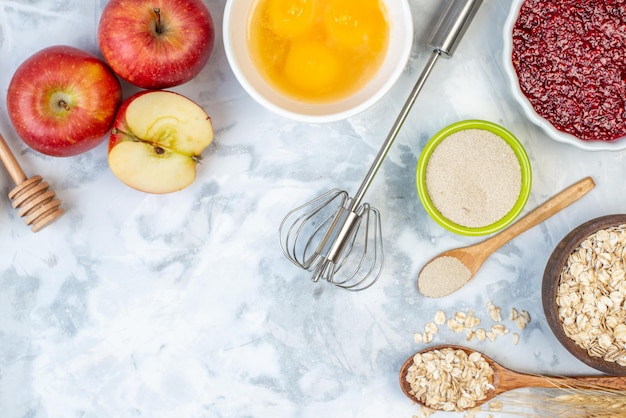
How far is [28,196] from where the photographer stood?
3.79 ft

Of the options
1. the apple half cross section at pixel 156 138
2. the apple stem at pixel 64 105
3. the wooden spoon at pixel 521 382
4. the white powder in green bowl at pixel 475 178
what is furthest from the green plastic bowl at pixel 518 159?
the apple stem at pixel 64 105

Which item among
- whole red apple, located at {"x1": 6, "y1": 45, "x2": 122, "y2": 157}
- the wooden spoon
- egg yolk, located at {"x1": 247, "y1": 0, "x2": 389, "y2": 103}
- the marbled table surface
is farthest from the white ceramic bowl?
the wooden spoon

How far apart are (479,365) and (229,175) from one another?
607 mm

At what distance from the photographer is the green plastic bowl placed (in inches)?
45.9

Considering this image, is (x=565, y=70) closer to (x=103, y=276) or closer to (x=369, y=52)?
(x=369, y=52)

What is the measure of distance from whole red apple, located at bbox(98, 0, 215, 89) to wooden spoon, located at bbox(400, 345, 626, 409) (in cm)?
70

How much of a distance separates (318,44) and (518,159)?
16.6 inches

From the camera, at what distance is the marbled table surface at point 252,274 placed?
1228 mm

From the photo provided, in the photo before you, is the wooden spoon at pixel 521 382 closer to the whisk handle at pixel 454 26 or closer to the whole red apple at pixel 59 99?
the whisk handle at pixel 454 26

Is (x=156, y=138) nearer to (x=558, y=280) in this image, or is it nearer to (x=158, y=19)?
(x=158, y=19)

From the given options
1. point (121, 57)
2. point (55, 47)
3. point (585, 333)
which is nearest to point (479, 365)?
point (585, 333)

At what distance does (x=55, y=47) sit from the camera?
111 cm

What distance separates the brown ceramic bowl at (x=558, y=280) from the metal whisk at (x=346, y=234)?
315mm

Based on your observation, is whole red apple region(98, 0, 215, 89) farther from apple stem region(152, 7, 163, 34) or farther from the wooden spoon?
the wooden spoon
